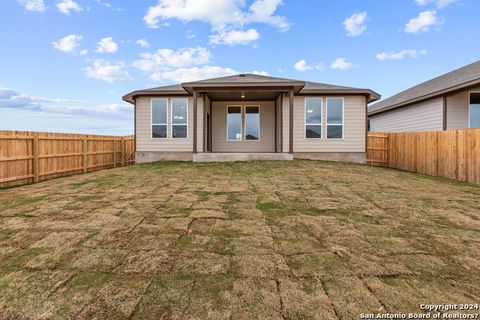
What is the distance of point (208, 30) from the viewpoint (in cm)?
1717

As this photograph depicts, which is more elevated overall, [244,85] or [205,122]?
[244,85]

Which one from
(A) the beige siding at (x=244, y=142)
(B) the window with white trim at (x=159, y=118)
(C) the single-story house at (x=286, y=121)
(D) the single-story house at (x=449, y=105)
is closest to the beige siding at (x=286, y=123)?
(C) the single-story house at (x=286, y=121)

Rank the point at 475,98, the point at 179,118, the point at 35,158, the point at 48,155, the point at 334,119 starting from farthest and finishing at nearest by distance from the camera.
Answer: the point at 179,118, the point at 334,119, the point at 475,98, the point at 48,155, the point at 35,158

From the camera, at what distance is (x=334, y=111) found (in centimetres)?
1228

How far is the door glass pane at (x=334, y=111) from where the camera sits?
12.2 metres

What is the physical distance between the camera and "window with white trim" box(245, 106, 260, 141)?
45.3 feet

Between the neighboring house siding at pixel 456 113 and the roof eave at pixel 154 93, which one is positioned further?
the roof eave at pixel 154 93

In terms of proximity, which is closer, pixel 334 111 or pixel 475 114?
pixel 475 114

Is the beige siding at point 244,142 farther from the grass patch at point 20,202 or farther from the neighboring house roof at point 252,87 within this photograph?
the grass patch at point 20,202

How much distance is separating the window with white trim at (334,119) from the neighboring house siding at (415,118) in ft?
15.2

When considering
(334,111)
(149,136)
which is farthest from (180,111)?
(334,111)

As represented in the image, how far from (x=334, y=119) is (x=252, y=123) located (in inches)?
165

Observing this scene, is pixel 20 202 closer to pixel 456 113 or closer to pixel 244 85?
pixel 244 85

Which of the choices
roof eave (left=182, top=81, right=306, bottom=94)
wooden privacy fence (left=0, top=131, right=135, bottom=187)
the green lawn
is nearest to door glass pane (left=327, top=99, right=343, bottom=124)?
roof eave (left=182, top=81, right=306, bottom=94)
